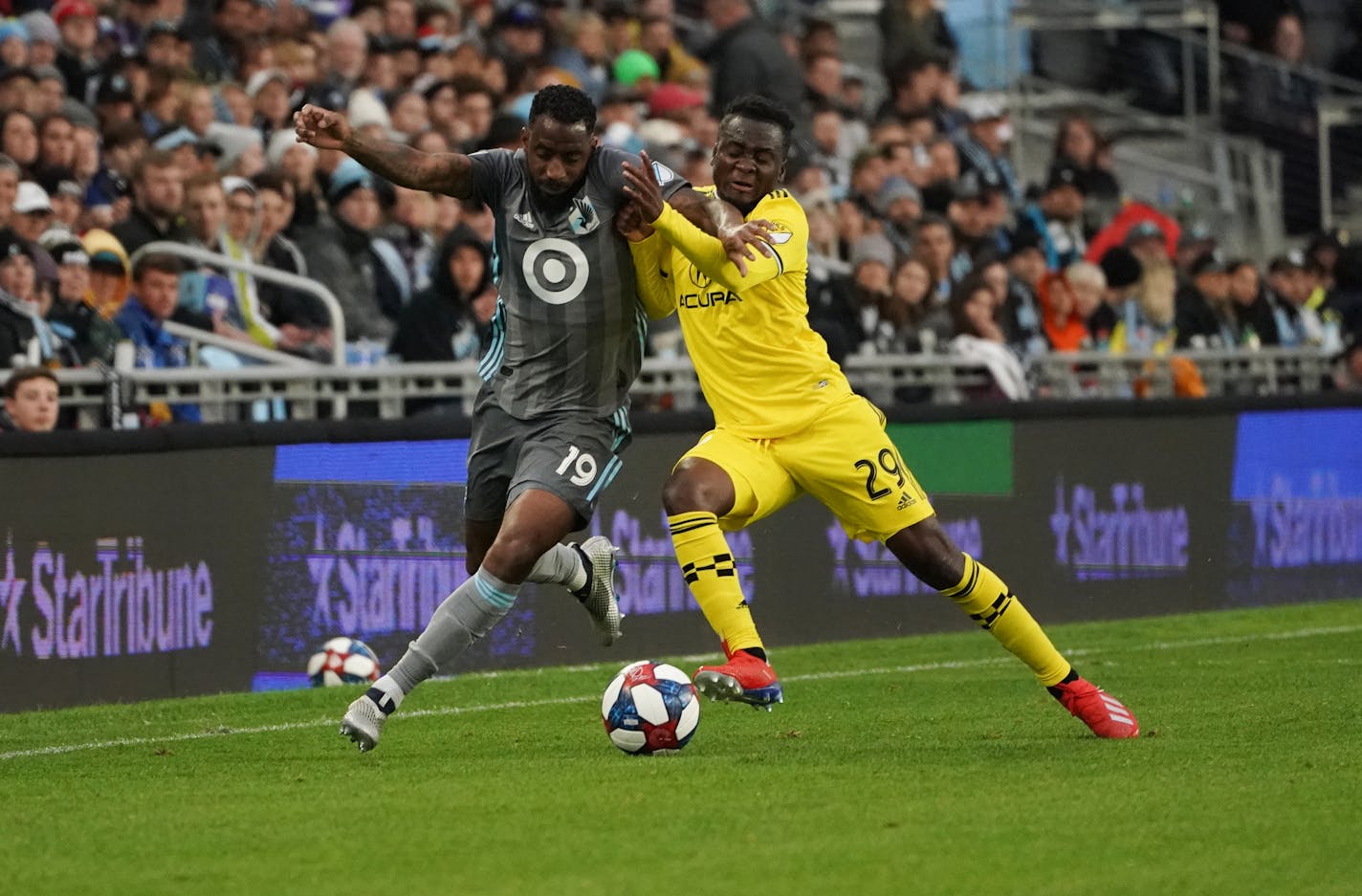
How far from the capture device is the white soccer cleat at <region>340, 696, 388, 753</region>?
748 centimetres

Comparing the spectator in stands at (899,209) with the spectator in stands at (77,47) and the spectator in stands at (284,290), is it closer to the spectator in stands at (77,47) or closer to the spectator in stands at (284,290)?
the spectator in stands at (284,290)

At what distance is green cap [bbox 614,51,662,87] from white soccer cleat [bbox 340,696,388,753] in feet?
35.2

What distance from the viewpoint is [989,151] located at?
1905 cm

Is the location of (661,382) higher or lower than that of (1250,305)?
lower

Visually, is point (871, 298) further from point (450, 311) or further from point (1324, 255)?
point (1324, 255)

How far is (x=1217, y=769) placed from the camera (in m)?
7.29

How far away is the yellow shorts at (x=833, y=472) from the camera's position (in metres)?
8.12

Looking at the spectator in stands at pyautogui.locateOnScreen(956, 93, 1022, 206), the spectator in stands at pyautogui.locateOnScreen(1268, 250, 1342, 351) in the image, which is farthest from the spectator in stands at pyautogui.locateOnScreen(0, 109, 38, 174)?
the spectator in stands at pyautogui.locateOnScreen(1268, 250, 1342, 351)

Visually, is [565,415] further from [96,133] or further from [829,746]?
[96,133]

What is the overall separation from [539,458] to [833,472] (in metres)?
1.08

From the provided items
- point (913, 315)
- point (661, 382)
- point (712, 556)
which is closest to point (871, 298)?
point (913, 315)

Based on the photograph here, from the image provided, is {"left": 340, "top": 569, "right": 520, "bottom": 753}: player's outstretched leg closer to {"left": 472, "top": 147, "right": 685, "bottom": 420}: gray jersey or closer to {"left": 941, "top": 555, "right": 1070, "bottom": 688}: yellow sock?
{"left": 472, "top": 147, "right": 685, "bottom": 420}: gray jersey

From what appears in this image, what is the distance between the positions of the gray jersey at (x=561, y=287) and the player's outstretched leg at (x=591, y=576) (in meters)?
0.87

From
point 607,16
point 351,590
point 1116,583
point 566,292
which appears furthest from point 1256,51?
point 566,292
